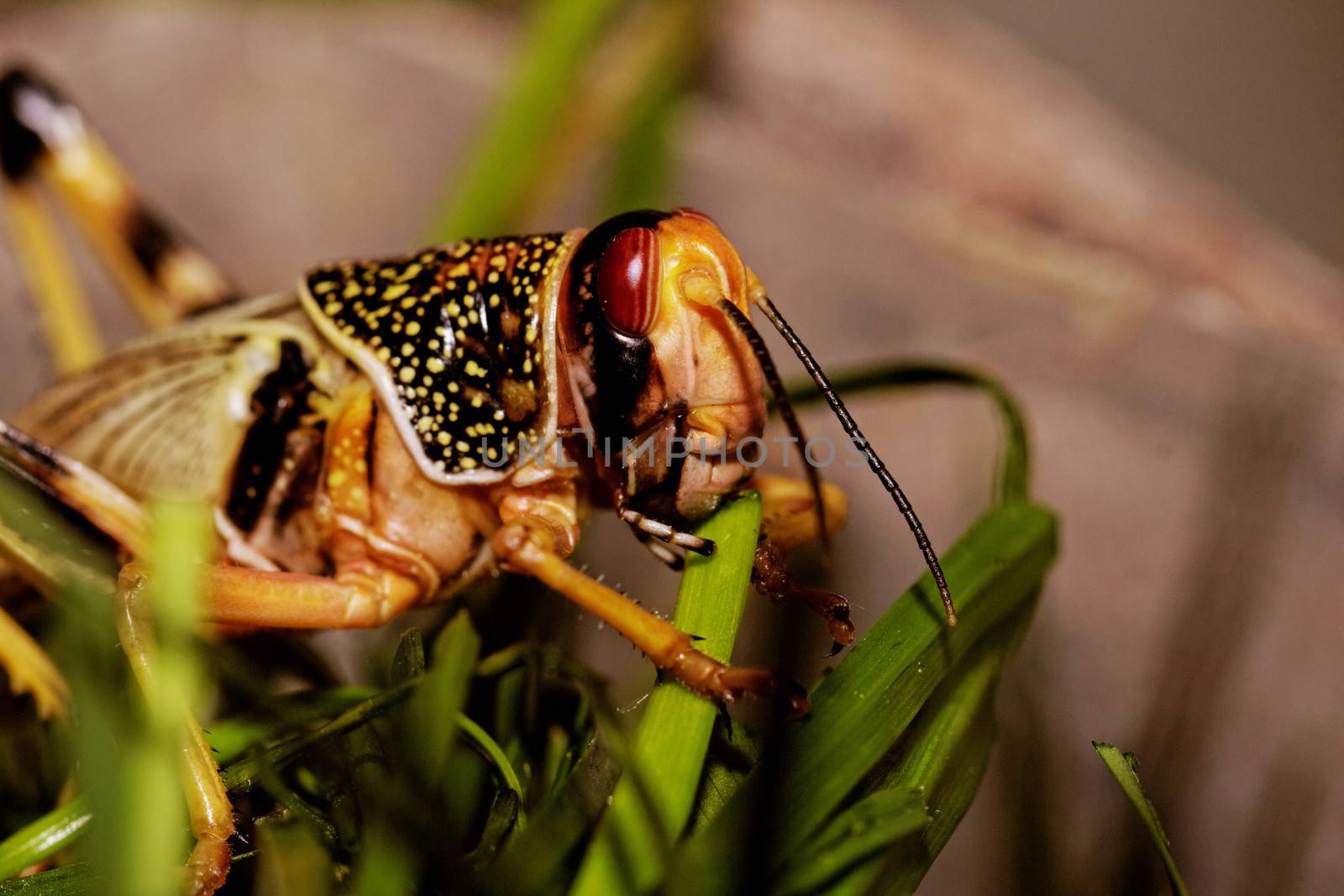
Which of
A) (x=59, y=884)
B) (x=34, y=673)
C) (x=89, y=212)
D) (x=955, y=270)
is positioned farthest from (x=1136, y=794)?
(x=89, y=212)

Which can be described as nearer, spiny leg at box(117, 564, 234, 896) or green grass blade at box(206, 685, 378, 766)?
spiny leg at box(117, 564, 234, 896)

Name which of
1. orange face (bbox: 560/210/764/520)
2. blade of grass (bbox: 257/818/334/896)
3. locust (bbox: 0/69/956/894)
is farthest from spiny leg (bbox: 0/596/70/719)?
orange face (bbox: 560/210/764/520)

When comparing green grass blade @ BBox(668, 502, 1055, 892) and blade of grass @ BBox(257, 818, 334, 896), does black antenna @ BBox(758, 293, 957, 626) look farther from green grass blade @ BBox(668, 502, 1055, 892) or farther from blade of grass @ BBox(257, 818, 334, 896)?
blade of grass @ BBox(257, 818, 334, 896)

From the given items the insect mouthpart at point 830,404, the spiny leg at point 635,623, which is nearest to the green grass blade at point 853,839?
the spiny leg at point 635,623

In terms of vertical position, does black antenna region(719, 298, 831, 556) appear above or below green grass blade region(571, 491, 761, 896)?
above

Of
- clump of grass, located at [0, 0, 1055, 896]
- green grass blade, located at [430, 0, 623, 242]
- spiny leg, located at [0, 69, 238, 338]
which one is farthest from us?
green grass blade, located at [430, 0, 623, 242]

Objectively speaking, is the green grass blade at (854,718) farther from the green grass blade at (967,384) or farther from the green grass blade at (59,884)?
the green grass blade at (59,884)
